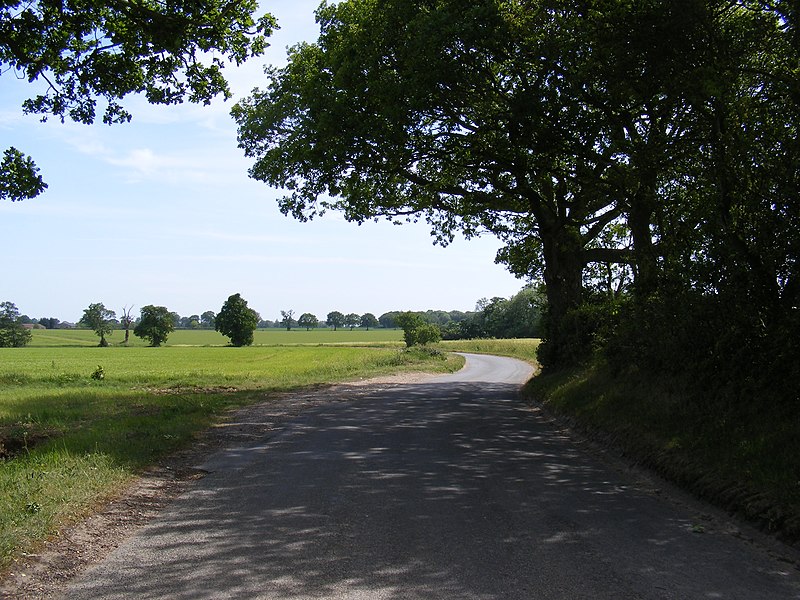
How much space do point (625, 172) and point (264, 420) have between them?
30.5 feet

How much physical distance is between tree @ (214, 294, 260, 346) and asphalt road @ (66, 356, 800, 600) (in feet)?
334

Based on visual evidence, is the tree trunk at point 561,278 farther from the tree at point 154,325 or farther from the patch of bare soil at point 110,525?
the tree at point 154,325

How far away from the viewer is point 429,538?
5.47 meters

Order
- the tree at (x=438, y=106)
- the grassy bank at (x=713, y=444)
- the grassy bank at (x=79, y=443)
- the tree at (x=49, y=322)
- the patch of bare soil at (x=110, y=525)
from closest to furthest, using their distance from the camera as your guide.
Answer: the patch of bare soil at (x=110, y=525), the grassy bank at (x=79, y=443), the grassy bank at (x=713, y=444), the tree at (x=438, y=106), the tree at (x=49, y=322)

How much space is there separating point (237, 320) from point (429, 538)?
10648cm

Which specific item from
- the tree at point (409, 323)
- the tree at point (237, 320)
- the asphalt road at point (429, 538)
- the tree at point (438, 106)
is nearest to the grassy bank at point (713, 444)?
the asphalt road at point (429, 538)

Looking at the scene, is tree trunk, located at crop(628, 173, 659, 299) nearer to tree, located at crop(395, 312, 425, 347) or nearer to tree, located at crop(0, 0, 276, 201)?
tree, located at crop(0, 0, 276, 201)

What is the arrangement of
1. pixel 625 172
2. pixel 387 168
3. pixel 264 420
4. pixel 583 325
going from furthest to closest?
pixel 583 325 < pixel 387 168 < pixel 264 420 < pixel 625 172

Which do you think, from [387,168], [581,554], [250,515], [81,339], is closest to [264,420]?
[387,168]

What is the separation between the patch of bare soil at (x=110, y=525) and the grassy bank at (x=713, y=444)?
5936mm

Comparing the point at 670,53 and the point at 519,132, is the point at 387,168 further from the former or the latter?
the point at 670,53

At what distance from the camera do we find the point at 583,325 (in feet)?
64.2

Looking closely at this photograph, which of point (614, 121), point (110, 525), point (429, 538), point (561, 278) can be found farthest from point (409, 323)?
point (429, 538)

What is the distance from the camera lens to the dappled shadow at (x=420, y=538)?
4.41m
